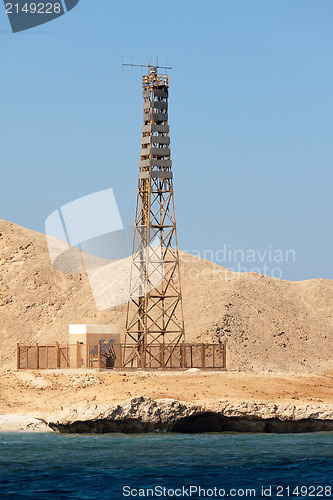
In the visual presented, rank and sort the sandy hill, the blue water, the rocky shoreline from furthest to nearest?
the sandy hill < the rocky shoreline < the blue water

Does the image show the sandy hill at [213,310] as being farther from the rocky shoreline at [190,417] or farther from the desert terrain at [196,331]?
the rocky shoreline at [190,417]

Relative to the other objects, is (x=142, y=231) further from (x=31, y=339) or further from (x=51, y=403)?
(x=31, y=339)

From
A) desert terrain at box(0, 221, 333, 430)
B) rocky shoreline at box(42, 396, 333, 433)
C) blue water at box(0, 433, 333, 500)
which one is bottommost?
blue water at box(0, 433, 333, 500)

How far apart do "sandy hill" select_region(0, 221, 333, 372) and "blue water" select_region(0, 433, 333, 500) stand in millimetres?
39164

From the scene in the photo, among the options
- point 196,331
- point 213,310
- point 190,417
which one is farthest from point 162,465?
point 213,310

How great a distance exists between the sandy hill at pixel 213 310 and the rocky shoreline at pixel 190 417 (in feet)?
118

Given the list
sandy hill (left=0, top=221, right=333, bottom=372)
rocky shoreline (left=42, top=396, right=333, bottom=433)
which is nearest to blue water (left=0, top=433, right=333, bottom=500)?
rocky shoreline (left=42, top=396, right=333, bottom=433)

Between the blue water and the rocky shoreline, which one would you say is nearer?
the blue water

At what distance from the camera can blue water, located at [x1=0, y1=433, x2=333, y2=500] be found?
25812 millimetres

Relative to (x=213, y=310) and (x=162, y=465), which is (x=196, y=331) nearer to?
(x=213, y=310)

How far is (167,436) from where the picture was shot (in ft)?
117

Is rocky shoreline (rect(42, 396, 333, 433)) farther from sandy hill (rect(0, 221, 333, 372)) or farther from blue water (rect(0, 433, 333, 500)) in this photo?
sandy hill (rect(0, 221, 333, 372))

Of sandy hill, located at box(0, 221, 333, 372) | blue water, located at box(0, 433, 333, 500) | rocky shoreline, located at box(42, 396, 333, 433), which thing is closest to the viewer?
blue water, located at box(0, 433, 333, 500)

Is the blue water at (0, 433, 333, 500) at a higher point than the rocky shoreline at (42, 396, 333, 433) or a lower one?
lower
